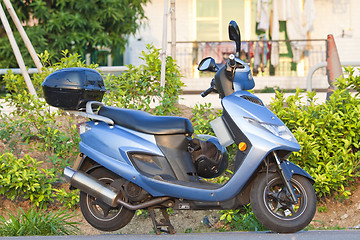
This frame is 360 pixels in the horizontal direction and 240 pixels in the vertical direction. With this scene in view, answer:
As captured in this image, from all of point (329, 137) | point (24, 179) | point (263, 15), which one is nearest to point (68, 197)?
point (24, 179)

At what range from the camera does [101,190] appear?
5242mm

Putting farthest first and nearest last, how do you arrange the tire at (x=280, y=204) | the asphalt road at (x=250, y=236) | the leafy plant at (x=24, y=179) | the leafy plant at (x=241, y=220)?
the leafy plant at (x=24, y=179) < the leafy plant at (x=241, y=220) < the tire at (x=280, y=204) < the asphalt road at (x=250, y=236)

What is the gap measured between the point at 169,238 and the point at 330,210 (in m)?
2.56

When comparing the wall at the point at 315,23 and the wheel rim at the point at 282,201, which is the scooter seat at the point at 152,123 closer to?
the wheel rim at the point at 282,201

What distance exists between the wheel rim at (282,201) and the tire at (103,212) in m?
1.20

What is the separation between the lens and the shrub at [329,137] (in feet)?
21.8

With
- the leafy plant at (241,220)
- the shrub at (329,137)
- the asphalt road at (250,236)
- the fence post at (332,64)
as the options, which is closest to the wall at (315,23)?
the fence post at (332,64)

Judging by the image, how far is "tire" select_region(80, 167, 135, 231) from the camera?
540cm

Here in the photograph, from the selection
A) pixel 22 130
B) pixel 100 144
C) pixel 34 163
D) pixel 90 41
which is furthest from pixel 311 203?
pixel 90 41

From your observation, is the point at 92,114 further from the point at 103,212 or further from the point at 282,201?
the point at 282,201

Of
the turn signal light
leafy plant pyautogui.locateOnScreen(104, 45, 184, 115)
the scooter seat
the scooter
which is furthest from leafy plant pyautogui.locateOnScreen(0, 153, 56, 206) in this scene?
the turn signal light

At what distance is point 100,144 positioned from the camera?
5.39 m

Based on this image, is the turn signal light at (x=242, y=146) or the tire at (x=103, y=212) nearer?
the turn signal light at (x=242, y=146)

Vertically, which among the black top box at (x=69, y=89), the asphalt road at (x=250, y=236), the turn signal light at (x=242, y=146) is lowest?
the asphalt road at (x=250, y=236)
